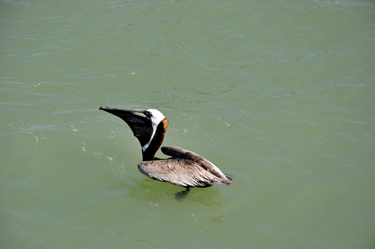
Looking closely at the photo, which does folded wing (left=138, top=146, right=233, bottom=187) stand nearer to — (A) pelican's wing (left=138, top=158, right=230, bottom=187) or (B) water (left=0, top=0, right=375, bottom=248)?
(A) pelican's wing (left=138, top=158, right=230, bottom=187)

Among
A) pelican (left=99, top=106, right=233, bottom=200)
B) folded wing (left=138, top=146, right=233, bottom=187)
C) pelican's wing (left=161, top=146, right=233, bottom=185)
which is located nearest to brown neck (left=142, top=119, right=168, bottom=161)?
pelican (left=99, top=106, right=233, bottom=200)

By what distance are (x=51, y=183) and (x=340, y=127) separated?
580cm

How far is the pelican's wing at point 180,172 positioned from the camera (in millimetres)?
5483

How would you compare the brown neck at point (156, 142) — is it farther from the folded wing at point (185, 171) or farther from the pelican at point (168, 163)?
the folded wing at point (185, 171)

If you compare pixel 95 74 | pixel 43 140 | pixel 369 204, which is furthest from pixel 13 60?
pixel 369 204

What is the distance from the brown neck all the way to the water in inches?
15.6

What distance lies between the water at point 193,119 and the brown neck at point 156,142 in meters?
0.40

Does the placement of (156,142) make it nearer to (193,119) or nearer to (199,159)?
(199,159)

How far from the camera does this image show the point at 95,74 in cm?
908

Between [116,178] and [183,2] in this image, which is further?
[183,2]

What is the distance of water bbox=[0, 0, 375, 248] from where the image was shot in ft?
16.9

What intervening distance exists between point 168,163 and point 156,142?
0.57 metres

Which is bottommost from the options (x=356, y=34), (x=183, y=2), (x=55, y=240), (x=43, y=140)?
(x=55, y=240)

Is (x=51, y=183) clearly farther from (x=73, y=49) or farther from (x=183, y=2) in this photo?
(x=183, y=2)
